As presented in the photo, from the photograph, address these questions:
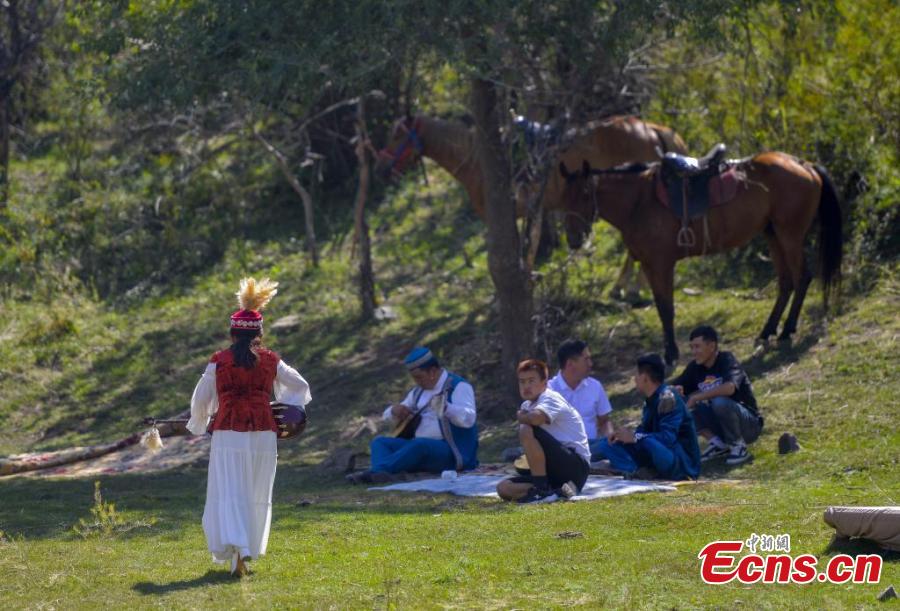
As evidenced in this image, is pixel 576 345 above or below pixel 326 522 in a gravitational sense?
above

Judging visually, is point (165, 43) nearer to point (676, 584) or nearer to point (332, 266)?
point (332, 266)

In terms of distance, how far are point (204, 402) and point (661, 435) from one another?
401 centimetres

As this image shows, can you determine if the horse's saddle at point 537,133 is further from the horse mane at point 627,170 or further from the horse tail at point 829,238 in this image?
the horse tail at point 829,238

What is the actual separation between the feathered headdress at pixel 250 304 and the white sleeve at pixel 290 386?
1.00ft

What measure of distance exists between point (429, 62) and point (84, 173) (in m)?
11.2

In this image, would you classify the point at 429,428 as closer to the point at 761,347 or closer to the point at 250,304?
the point at 250,304

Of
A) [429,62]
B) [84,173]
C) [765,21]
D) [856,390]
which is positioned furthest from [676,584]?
[84,173]

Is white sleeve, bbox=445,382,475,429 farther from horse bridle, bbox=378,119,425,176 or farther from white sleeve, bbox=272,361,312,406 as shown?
horse bridle, bbox=378,119,425,176

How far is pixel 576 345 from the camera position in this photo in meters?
10.8

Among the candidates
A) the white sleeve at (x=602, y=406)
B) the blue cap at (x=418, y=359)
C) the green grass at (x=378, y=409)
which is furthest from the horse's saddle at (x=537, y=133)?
the blue cap at (x=418, y=359)

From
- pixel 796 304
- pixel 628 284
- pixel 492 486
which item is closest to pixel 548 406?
pixel 492 486

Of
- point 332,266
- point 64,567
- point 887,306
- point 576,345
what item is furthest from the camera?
point 332,266

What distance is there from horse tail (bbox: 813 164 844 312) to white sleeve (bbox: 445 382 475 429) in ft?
16.6

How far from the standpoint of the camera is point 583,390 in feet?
35.9
